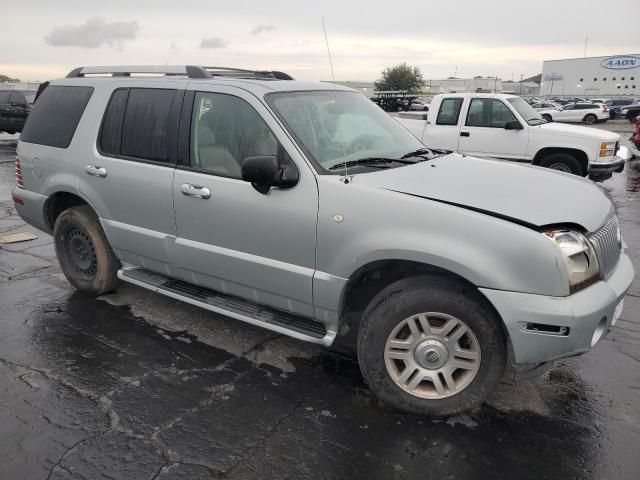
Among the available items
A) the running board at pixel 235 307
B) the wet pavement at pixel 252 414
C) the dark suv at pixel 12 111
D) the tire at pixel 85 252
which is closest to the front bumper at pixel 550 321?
the wet pavement at pixel 252 414

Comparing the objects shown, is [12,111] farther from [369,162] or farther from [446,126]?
[369,162]

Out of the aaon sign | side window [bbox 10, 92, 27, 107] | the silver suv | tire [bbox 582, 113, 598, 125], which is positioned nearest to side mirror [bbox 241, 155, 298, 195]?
the silver suv

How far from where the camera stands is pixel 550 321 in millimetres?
2660

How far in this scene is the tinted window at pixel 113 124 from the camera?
434cm

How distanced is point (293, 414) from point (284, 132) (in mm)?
1721

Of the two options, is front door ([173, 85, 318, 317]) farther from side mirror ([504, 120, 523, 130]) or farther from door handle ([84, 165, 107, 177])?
side mirror ([504, 120, 523, 130])

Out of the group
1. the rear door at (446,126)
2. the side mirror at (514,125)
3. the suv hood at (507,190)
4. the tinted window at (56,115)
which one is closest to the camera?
the suv hood at (507,190)

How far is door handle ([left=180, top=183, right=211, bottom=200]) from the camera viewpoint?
12.0ft

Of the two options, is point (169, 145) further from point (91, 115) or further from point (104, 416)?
point (104, 416)

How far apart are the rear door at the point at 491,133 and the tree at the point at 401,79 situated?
72.2 m

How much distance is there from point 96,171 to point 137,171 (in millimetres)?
490

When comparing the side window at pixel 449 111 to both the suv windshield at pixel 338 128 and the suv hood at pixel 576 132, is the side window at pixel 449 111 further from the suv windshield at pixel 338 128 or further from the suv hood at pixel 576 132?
the suv windshield at pixel 338 128

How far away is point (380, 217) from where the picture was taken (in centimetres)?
300

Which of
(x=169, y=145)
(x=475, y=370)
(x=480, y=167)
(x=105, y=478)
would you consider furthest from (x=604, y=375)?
(x=169, y=145)
